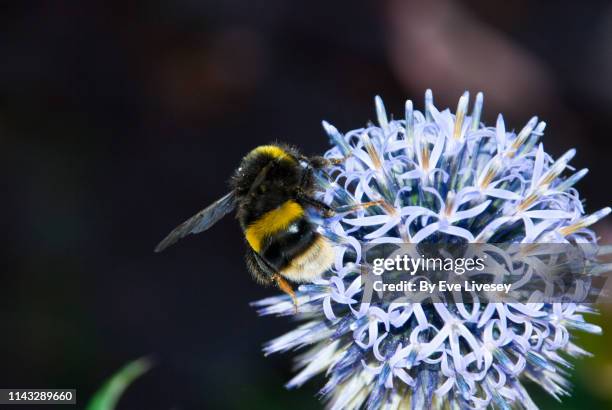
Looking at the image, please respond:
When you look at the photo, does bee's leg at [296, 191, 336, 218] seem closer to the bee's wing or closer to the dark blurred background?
the bee's wing

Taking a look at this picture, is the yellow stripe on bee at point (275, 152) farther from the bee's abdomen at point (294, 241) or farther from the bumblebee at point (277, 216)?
the bee's abdomen at point (294, 241)

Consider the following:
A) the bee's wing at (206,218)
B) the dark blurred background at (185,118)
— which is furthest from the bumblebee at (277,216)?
the dark blurred background at (185,118)

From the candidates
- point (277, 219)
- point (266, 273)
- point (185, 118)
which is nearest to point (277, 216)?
point (277, 219)

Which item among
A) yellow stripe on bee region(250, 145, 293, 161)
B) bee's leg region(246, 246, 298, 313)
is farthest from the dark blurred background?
yellow stripe on bee region(250, 145, 293, 161)

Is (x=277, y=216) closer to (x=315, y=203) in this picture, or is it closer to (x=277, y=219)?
(x=277, y=219)

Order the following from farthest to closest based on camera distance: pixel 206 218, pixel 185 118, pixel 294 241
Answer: pixel 185 118 < pixel 206 218 < pixel 294 241

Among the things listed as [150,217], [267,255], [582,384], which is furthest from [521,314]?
[150,217]

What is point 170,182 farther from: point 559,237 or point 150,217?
point 559,237
